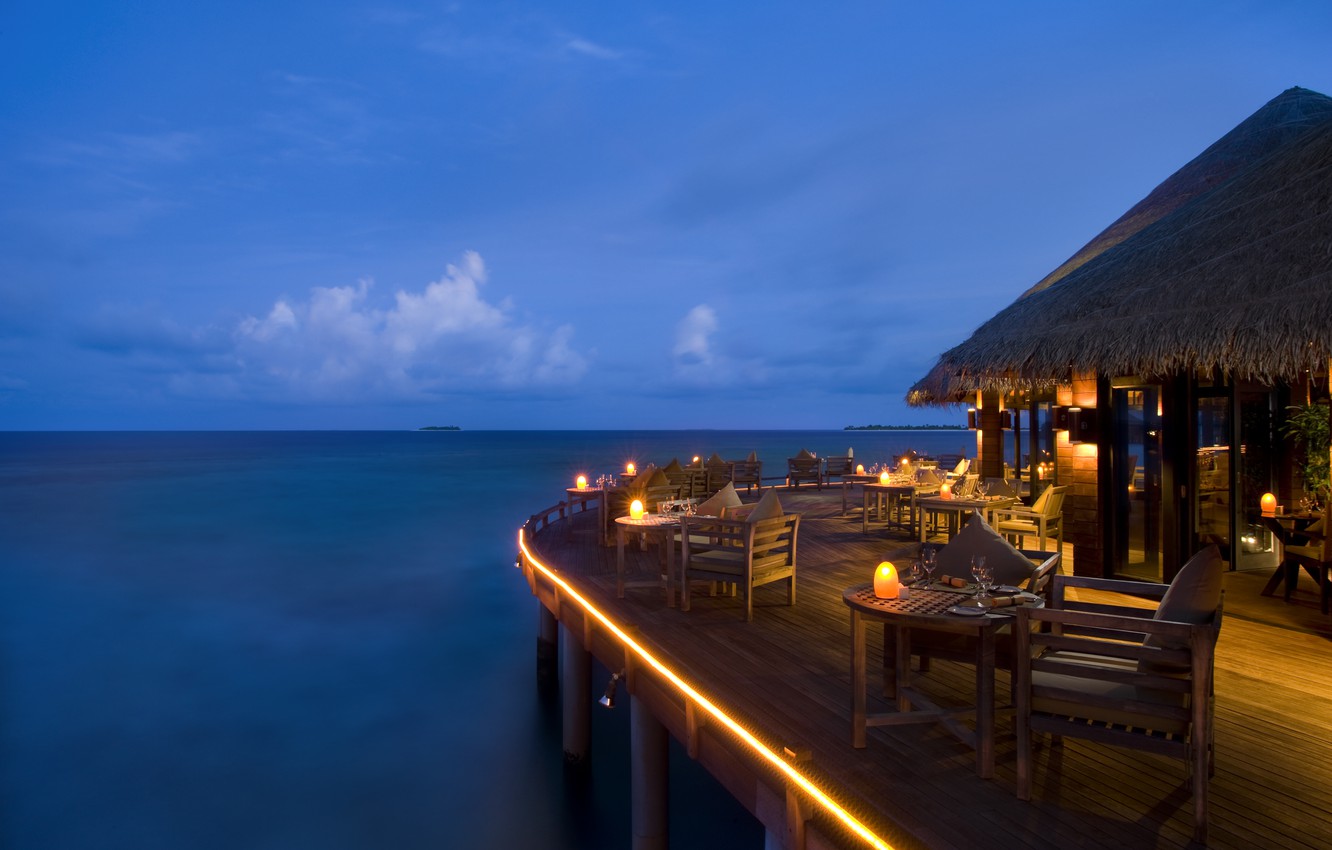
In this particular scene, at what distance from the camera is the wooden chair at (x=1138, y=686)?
254 centimetres

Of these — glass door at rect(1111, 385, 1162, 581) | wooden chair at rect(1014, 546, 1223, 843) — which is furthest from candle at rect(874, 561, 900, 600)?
glass door at rect(1111, 385, 1162, 581)

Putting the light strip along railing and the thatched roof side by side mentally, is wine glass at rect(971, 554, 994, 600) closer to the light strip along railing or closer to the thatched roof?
the light strip along railing

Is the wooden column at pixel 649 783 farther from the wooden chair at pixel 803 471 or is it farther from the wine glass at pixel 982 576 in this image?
the wooden chair at pixel 803 471

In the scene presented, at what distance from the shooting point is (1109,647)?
267cm

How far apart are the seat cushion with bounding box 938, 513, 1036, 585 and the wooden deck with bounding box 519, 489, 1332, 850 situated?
63 cm

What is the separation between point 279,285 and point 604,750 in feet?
400

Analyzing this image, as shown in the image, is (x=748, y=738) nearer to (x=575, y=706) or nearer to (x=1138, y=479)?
(x=575, y=706)

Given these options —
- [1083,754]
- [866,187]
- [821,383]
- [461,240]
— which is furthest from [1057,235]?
[1083,754]

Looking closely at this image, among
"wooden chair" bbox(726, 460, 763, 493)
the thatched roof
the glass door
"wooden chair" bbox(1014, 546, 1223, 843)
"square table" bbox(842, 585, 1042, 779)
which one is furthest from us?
"wooden chair" bbox(726, 460, 763, 493)

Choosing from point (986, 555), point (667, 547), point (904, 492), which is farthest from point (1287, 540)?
point (667, 547)

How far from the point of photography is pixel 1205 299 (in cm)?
496

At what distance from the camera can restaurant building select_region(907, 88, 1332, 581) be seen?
15.3 feet

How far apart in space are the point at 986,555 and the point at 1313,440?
503 centimetres

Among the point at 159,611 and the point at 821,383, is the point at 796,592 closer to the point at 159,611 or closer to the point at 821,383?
the point at 159,611
